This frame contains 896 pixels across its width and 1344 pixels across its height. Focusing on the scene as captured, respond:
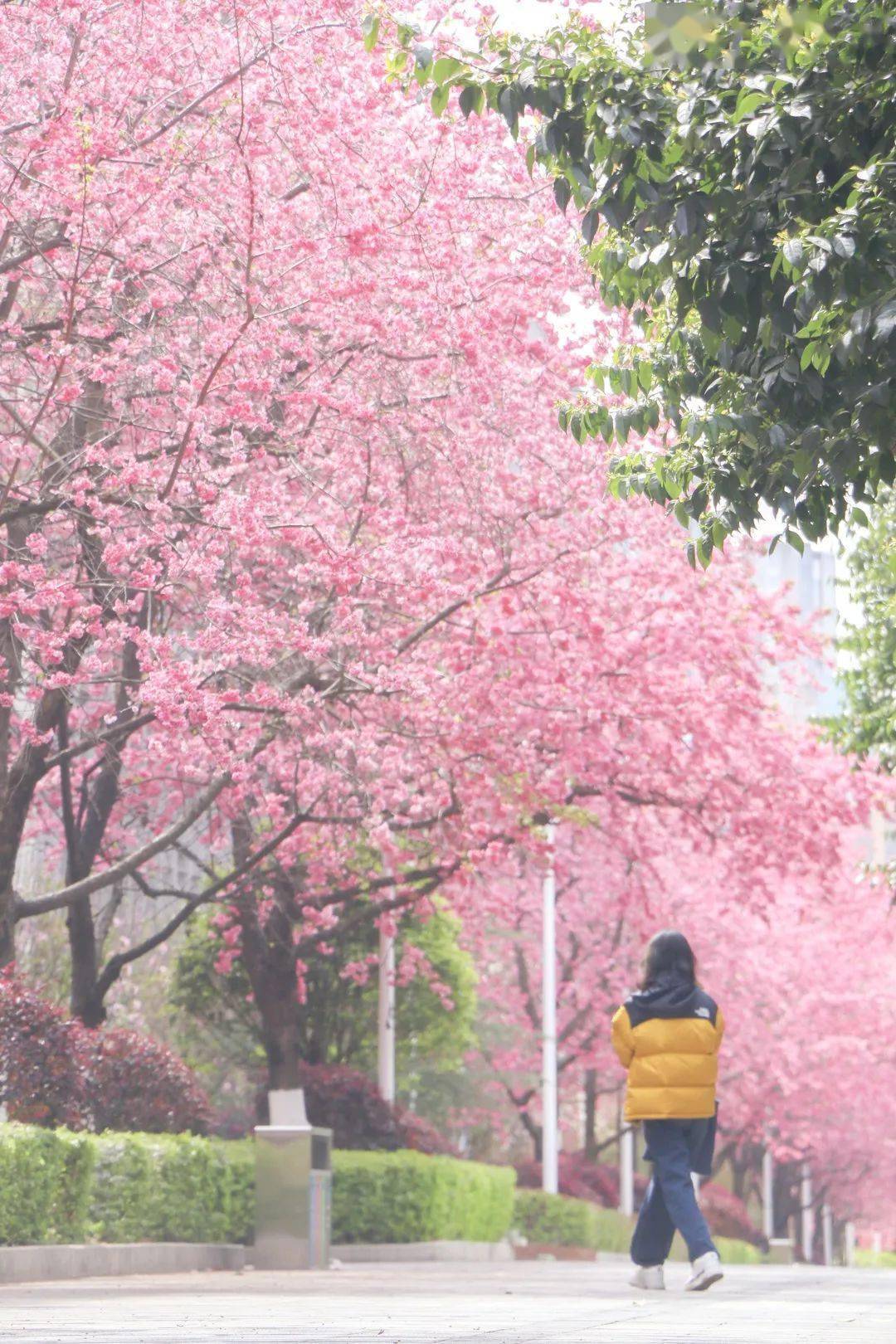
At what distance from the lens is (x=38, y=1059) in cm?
1429

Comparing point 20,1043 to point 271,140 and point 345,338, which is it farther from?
point 271,140

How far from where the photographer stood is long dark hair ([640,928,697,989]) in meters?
10.7

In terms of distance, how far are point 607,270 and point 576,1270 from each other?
11915 mm

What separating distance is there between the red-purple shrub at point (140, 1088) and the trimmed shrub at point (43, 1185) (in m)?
2.32

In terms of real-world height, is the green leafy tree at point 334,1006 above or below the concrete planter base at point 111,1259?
above

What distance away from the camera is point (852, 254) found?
249 inches

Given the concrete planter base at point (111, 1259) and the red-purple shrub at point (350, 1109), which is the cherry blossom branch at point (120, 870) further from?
the red-purple shrub at point (350, 1109)

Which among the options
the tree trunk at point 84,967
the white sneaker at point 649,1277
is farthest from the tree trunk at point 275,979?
the white sneaker at point 649,1277

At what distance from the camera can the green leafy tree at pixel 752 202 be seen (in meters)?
6.52

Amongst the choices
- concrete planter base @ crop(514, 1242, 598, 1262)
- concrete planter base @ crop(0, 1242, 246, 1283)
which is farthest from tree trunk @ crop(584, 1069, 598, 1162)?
concrete planter base @ crop(0, 1242, 246, 1283)

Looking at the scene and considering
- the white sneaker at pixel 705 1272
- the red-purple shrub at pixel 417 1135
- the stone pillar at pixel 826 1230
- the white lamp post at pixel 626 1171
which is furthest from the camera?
the stone pillar at pixel 826 1230

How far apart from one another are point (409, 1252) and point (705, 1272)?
900 centimetres

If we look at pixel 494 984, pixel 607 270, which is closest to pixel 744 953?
pixel 494 984

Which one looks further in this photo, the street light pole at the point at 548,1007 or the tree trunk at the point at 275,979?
the street light pole at the point at 548,1007
